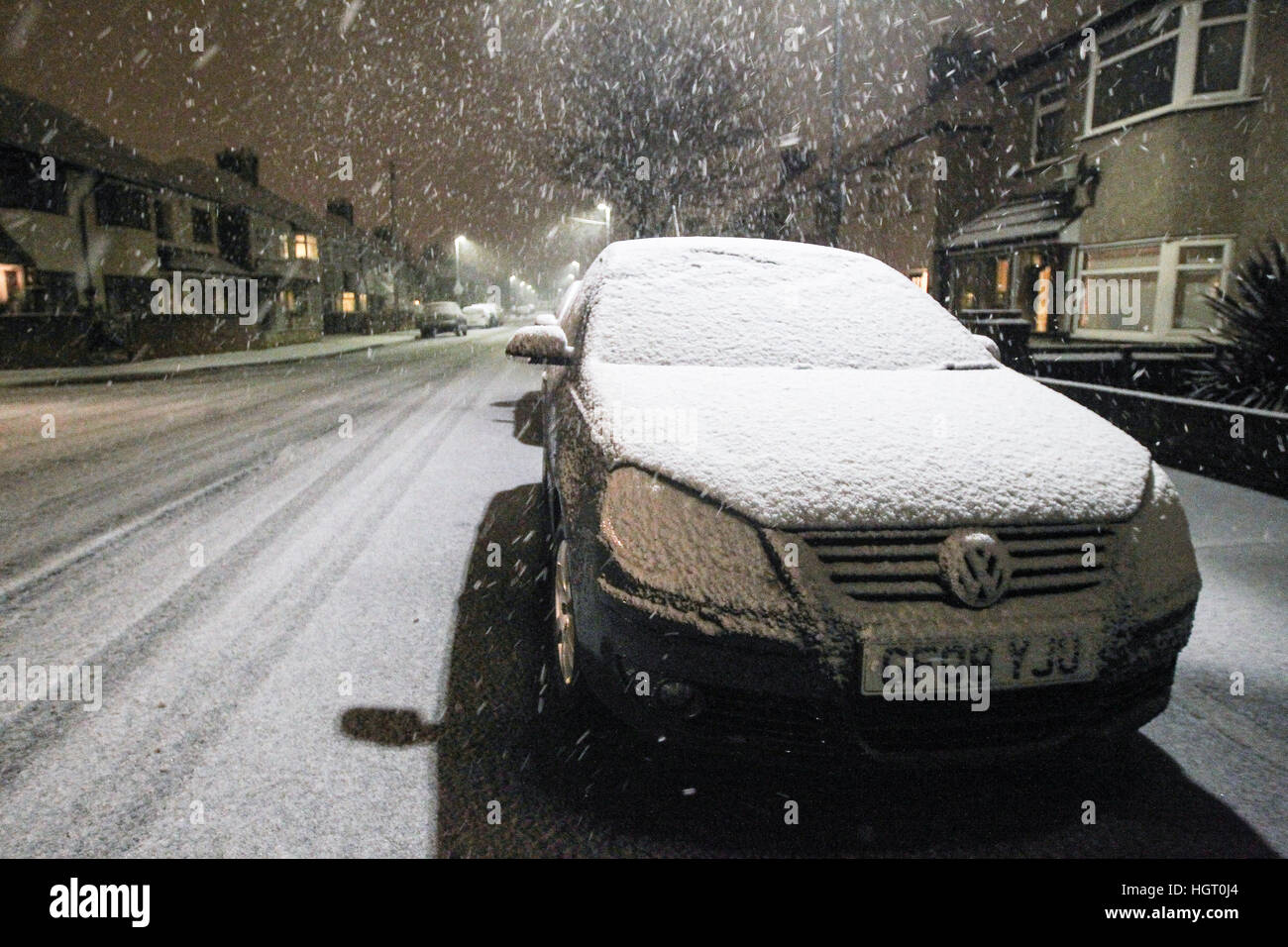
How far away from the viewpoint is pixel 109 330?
21609 millimetres

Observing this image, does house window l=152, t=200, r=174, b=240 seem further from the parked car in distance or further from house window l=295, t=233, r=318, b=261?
the parked car in distance

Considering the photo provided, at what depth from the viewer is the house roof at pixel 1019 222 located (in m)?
18.7

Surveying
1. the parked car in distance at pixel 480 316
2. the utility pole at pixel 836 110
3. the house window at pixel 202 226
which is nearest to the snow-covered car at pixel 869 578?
the utility pole at pixel 836 110

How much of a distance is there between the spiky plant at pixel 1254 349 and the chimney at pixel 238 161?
1961 inches

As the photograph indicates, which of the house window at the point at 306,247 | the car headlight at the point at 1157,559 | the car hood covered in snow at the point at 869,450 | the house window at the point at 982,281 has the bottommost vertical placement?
the car headlight at the point at 1157,559

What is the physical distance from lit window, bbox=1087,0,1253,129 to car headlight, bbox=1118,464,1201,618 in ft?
51.5

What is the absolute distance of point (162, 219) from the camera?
32844 millimetres

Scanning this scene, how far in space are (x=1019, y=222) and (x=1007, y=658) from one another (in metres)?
21.3

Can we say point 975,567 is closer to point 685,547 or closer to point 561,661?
point 685,547

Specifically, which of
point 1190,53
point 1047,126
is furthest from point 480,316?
point 1190,53

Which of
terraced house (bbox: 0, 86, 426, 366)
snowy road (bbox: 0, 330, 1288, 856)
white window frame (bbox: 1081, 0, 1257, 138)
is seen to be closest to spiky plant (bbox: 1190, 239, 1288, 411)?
snowy road (bbox: 0, 330, 1288, 856)

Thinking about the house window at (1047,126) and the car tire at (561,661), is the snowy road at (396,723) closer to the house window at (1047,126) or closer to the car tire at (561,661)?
the car tire at (561,661)

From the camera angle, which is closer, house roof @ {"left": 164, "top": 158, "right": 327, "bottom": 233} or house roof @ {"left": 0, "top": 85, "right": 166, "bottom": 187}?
house roof @ {"left": 0, "top": 85, "right": 166, "bottom": 187}

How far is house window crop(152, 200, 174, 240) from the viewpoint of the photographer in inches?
1275
